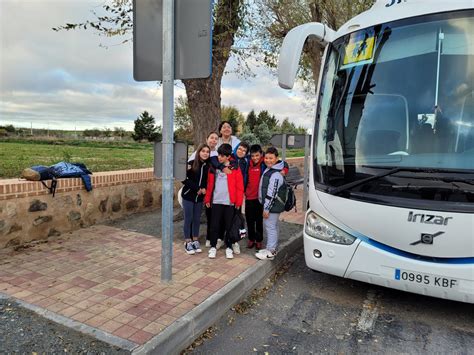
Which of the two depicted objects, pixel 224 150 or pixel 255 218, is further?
pixel 255 218

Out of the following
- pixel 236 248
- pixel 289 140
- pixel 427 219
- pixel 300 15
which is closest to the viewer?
pixel 427 219

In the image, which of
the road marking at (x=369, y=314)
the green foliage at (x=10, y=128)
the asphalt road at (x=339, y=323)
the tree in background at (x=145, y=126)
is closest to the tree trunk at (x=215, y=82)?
the asphalt road at (x=339, y=323)

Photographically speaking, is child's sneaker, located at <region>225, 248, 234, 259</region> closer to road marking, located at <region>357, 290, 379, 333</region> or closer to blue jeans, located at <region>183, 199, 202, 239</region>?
blue jeans, located at <region>183, 199, 202, 239</region>

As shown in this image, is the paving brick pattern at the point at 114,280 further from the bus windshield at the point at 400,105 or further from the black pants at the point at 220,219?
the bus windshield at the point at 400,105

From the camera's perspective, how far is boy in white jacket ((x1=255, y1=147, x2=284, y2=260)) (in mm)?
4676

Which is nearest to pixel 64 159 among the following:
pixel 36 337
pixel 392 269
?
pixel 36 337

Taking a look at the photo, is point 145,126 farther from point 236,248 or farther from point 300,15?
point 236,248

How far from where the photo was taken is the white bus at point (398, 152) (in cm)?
317

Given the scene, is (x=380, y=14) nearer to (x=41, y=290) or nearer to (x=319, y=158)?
(x=319, y=158)

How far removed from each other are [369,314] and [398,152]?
5.49 ft

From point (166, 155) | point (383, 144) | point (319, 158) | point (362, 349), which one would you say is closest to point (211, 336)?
point (362, 349)

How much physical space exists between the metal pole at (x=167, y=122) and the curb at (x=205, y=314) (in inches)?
26.7

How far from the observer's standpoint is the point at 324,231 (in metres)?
3.83

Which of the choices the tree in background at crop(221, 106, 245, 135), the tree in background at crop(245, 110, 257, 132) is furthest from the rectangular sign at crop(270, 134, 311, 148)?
the tree in background at crop(245, 110, 257, 132)
